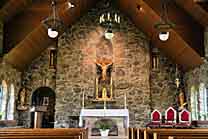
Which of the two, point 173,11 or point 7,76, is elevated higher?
point 173,11

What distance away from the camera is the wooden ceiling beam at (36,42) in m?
8.98

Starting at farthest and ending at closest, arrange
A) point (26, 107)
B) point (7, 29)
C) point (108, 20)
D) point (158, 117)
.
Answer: point (26, 107) < point (108, 20) < point (7, 29) < point (158, 117)

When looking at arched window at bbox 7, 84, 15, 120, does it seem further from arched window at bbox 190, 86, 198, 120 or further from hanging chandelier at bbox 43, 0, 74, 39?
arched window at bbox 190, 86, 198, 120

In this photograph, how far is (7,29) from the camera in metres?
8.76

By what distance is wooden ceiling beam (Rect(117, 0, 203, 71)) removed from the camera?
353 inches

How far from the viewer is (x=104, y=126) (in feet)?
33.0

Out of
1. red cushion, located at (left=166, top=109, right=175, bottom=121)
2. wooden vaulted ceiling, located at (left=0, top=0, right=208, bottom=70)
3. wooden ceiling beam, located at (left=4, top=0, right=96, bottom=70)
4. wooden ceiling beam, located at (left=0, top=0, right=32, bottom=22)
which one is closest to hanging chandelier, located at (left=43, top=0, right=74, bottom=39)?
wooden vaulted ceiling, located at (left=0, top=0, right=208, bottom=70)

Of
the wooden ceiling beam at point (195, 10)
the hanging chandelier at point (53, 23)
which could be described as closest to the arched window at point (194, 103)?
the wooden ceiling beam at point (195, 10)

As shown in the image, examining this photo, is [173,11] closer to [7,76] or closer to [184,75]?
[184,75]

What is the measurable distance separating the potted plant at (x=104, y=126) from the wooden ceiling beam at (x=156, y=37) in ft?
10.2

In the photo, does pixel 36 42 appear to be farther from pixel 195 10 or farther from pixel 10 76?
pixel 195 10

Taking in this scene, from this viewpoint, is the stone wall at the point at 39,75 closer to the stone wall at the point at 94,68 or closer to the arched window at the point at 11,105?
the stone wall at the point at 94,68

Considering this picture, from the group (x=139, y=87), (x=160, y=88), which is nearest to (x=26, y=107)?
(x=139, y=87)

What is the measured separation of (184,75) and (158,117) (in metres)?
5.37
